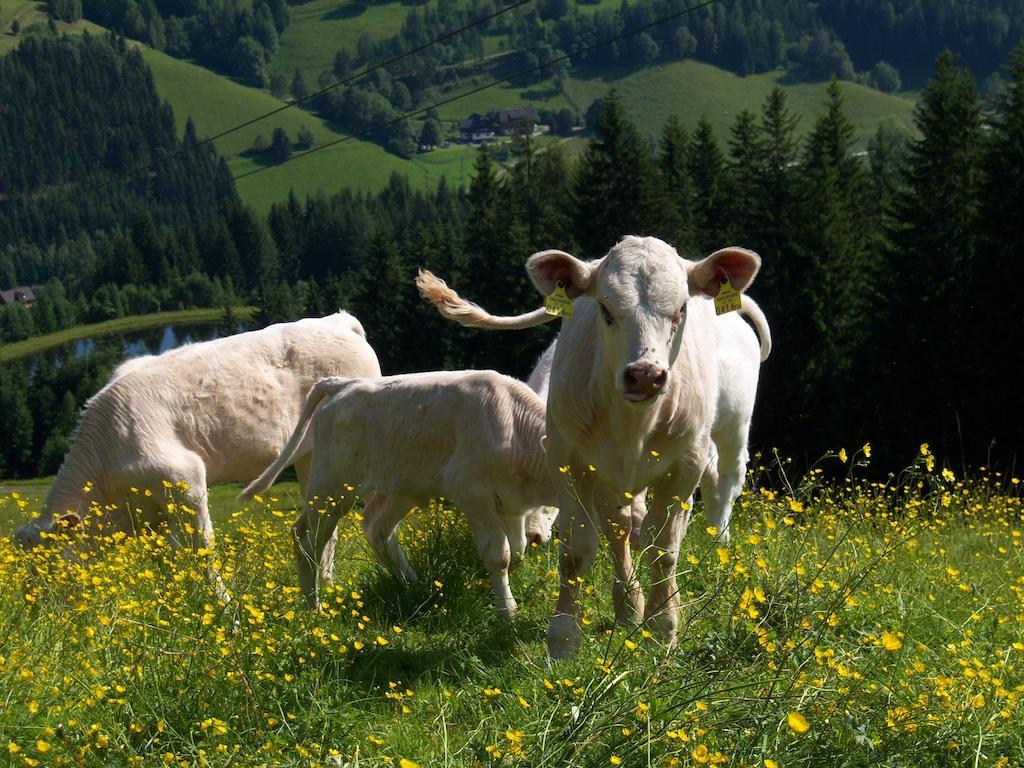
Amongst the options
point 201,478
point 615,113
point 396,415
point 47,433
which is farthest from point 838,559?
point 47,433

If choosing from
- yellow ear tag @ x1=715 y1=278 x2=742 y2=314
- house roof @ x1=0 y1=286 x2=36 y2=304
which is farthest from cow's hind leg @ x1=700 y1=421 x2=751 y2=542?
house roof @ x1=0 y1=286 x2=36 y2=304

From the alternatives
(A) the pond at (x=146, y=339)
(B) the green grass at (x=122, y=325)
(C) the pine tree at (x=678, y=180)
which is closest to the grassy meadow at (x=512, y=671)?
(C) the pine tree at (x=678, y=180)

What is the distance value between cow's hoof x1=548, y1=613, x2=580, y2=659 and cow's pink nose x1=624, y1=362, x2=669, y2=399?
132 cm

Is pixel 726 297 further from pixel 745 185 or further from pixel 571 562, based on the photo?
pixel 745 185

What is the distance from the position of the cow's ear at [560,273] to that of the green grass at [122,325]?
155 m

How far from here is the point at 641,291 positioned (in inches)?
255

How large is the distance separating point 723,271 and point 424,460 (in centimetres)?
273

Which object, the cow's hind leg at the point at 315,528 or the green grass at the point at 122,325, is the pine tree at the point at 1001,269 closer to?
the cow's hind leg at the point at 315,528

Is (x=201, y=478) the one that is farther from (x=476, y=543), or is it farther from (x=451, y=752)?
(x=451, y=752)

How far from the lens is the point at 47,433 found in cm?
10419

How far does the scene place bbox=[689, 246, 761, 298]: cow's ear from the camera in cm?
704

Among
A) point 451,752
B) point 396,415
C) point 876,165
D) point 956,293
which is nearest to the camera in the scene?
point 451,752

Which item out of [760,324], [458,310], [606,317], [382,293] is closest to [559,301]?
[606,317]

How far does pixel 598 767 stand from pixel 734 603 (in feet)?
4.32
